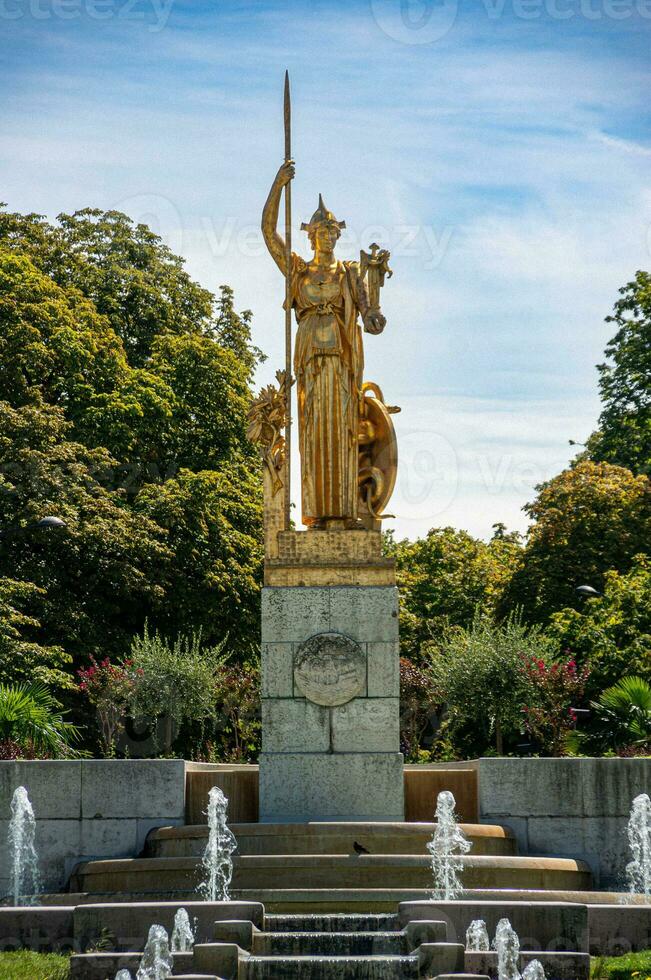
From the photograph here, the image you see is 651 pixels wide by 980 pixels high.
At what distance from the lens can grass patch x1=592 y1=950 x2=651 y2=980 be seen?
14.1 metres

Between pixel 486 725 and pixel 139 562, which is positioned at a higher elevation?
pixel 139 562

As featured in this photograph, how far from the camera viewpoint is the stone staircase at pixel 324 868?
54.3ft

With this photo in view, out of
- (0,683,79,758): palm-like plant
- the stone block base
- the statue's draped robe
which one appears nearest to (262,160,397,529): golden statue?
the statue's draped robe

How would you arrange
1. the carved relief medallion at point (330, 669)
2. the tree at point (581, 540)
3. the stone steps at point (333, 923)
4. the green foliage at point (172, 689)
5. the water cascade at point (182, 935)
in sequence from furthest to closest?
the tree at point (581, 540), the green foliage at point (172, 689), the carved relief medallion at point (330, 669), the stone steps at point (333, 923), the water cascade at point (182, 935)

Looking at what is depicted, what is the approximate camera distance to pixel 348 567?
66.3ft

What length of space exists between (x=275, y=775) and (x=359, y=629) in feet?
6.33

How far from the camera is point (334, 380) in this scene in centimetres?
2131

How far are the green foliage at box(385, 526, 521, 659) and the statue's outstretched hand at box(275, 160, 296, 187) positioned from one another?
795 inches

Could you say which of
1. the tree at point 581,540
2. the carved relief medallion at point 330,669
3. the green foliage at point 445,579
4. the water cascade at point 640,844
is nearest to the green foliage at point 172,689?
the carved relief medallion at point 330,669

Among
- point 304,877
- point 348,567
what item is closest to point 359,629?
point 348,567

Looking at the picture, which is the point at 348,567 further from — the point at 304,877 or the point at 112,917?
the point at 112,917

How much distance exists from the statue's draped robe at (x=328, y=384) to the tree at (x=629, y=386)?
68.4 feet

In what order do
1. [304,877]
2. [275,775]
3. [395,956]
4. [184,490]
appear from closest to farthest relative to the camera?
[395,956], [304,877], [275,775], [184,490]

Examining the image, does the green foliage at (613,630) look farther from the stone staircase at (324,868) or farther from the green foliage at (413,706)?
the stone staircase at (324,868)
